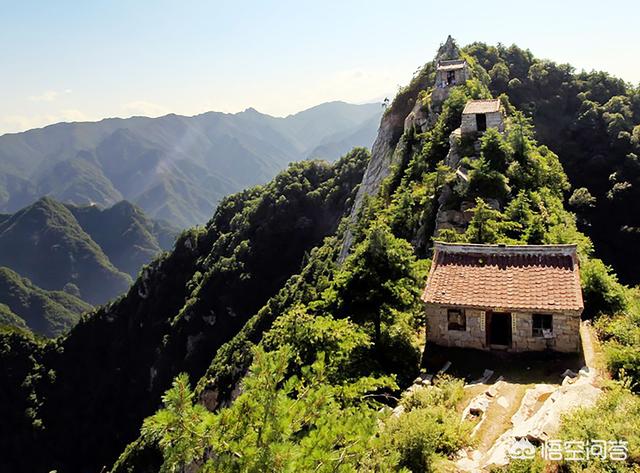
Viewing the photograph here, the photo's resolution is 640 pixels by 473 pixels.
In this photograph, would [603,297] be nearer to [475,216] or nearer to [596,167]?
[475,216]

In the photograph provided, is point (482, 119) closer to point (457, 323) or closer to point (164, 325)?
point (457, 323)

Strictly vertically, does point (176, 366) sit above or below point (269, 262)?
below

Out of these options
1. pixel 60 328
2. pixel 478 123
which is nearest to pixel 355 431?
pixel 478 123

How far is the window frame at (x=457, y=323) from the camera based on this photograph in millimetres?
19734

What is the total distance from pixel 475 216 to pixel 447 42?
49841 millimetres

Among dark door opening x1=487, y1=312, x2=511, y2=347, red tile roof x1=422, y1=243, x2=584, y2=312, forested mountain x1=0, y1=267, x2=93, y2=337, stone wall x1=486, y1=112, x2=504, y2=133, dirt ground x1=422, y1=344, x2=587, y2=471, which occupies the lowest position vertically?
forested mountain x1=0, y1=267, x2=93, y2=337

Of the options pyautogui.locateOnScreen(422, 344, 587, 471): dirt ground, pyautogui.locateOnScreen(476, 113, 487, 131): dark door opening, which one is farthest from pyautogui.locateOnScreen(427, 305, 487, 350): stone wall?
pyautogui.locateOnScreen(476, 113, 487, 131): dark door opening

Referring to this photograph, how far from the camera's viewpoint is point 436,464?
12.0 meters

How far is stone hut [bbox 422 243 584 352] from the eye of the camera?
18.4m

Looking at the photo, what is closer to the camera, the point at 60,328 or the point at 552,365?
the point at 552,365

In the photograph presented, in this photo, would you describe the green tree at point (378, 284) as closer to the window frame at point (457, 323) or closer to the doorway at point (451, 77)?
the window frame at point (457, 323)

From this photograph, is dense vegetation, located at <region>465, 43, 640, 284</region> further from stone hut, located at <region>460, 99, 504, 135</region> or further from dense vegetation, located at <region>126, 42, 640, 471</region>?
stone hut, located at <region>460, 99, 504, 135</region>

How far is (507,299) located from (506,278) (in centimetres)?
126

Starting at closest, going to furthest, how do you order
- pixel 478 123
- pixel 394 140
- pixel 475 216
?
pixel 475 216, pixel 478 123, pixel 394 140
